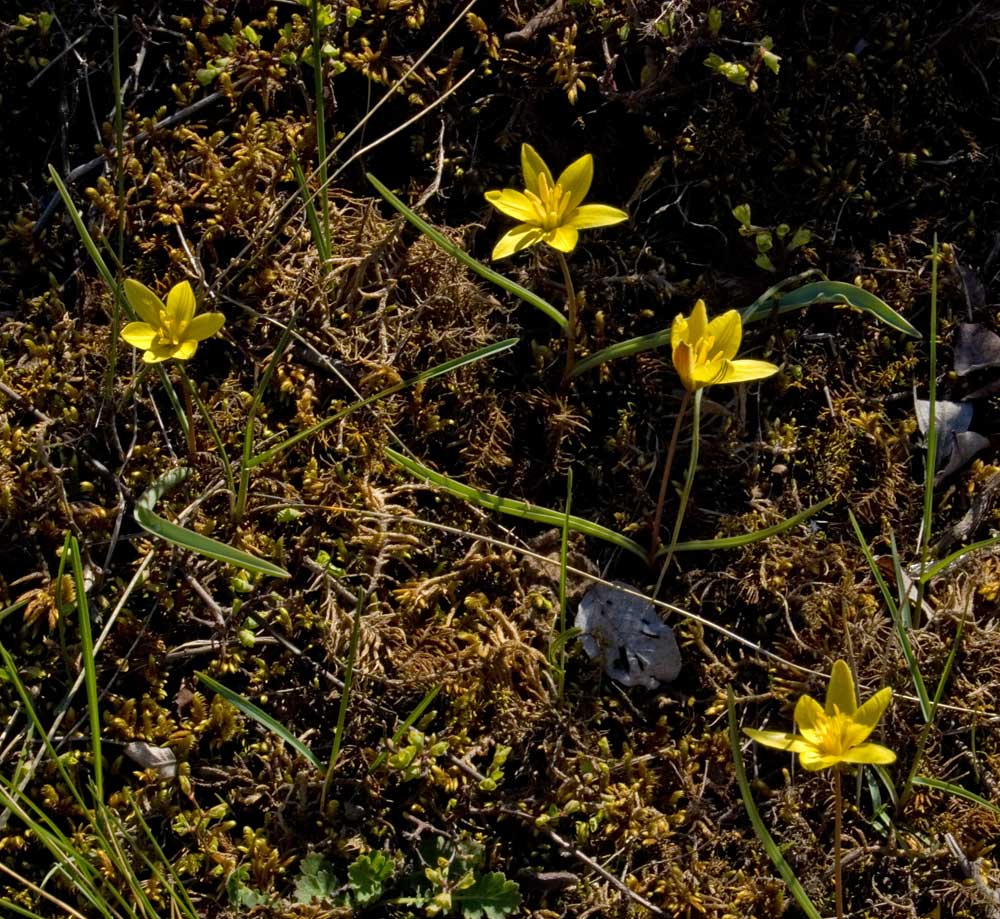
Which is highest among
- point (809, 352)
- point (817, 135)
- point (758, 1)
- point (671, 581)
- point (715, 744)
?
point (758, 1)

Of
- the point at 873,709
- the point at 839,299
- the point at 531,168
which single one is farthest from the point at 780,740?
the point at 531,168

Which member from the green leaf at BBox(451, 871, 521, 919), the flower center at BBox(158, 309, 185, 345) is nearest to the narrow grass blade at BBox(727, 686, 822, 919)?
the green leaf at BBox(451, 871, 521, 919)

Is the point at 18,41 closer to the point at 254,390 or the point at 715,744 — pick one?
the point at 254,390

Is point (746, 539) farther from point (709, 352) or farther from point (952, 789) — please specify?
point (952, 789)

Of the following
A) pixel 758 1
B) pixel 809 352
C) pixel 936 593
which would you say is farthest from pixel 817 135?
pixel 936 593

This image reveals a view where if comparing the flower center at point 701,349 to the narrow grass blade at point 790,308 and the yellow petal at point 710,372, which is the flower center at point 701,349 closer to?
the yellow petal at point 710,372

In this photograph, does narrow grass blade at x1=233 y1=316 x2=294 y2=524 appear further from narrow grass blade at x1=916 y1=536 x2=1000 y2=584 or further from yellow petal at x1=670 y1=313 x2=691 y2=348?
narrow grass blade at x1=916 y1=536 x2=1000 y2=584
